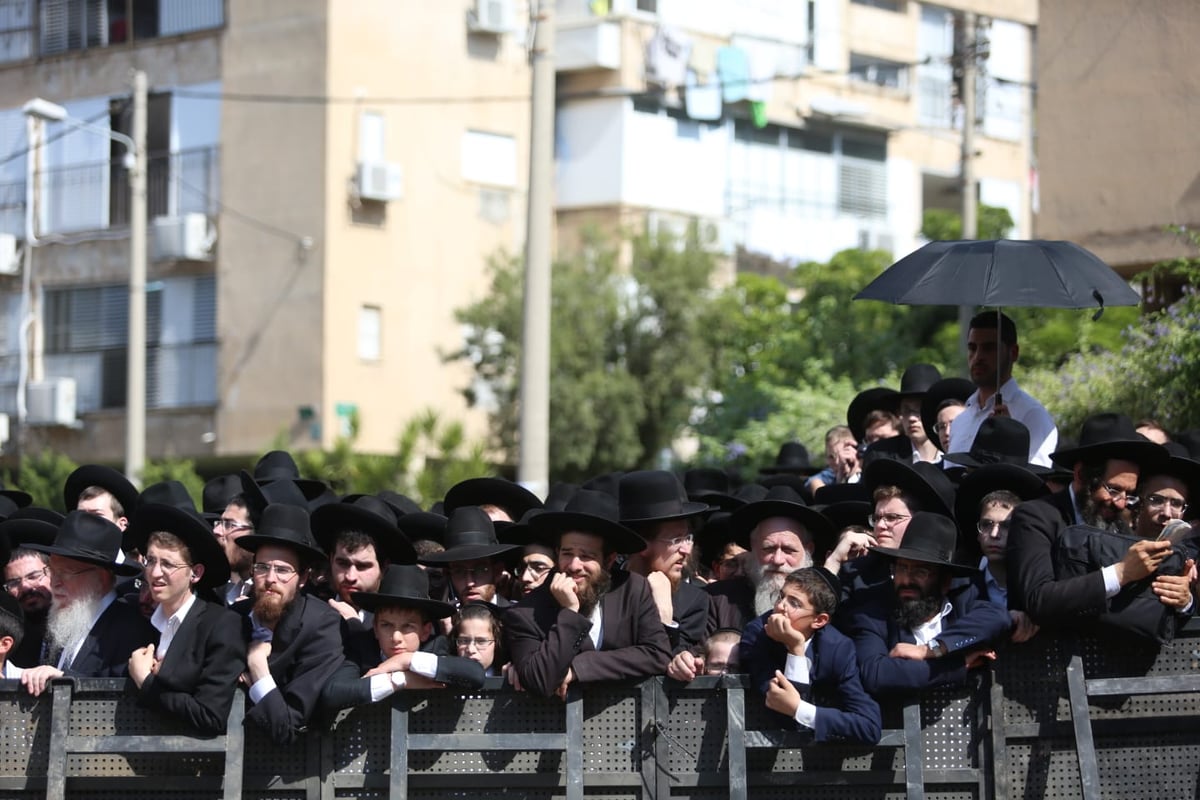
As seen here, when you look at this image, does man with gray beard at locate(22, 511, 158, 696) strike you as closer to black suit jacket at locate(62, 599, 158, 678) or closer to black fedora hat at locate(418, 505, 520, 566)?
black suit jacket at locate(62, 599, 158, 678)

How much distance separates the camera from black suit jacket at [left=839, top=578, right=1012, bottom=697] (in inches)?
290

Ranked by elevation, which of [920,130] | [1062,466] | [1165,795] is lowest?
[1165,795]

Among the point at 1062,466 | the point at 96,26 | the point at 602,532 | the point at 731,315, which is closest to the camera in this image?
the point at 602,532

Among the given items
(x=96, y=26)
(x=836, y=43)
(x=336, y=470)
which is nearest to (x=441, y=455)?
(x=336, y=470)

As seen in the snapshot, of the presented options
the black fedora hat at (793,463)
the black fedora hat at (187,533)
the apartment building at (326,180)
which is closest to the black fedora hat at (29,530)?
the black fedora hat at (187,533)

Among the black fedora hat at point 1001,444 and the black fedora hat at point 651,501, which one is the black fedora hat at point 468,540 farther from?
the black fedora hat at point 1001,444

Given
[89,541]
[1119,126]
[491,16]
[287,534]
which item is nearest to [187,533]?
[287,534]

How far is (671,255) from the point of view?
33094mm

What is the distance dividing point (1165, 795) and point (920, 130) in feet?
120

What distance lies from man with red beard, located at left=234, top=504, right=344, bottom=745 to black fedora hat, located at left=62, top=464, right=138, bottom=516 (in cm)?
207

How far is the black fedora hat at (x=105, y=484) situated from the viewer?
1012 centimetres

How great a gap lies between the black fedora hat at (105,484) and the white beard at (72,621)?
1.56 m

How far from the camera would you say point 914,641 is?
25.0 ft

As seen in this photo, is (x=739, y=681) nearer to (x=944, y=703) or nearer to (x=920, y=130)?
(x=944, y=703)
